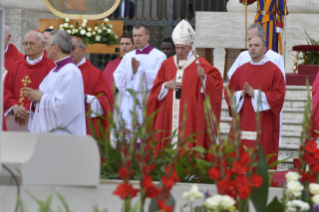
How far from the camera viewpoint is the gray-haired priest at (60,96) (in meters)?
5.42

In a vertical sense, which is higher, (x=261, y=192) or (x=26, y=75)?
(x=26, y=75)

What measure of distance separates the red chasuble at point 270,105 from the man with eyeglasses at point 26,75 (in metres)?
2.22

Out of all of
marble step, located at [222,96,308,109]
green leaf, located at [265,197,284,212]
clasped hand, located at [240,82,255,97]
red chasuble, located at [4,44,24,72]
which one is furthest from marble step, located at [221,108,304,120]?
green leaf, located at [265,197,284,212]

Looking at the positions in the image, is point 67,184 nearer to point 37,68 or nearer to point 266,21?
point 37,68

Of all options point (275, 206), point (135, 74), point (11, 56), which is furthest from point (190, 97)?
point (275, 206)

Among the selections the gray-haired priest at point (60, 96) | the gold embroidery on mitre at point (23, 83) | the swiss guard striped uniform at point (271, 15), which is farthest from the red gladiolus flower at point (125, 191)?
the swiss guard striped uniform at point (271, 15)

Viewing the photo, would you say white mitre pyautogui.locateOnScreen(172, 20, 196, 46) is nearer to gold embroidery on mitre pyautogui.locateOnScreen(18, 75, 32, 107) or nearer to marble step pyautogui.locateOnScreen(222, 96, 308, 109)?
gold embroidery on mitre pyautogui.locateOnScreen(18, 75, 32, 107)

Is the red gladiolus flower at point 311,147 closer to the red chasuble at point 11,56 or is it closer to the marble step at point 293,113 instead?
the red chasuble at point 11,56

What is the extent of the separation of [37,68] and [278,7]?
559 centimetres

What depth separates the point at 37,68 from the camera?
684 centimetres

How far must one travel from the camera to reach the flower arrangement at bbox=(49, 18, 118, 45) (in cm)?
912

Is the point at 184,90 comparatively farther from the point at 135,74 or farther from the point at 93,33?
the point at 93,33

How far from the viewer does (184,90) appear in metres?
6.99

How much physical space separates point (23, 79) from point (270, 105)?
2731 millimetres
